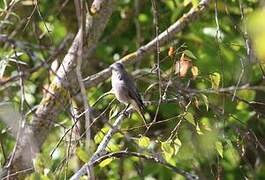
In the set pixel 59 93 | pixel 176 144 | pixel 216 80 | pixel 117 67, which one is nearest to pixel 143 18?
pixel 117 67

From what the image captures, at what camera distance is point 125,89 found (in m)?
4.50

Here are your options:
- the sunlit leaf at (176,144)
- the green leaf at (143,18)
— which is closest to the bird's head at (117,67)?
the sunlit leaf at (176,144)

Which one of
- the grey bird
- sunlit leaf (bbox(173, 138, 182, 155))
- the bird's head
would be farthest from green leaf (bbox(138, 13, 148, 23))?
sunlit leaf (bbox(173, 138, 182, 155))

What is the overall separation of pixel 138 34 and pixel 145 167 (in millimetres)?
976

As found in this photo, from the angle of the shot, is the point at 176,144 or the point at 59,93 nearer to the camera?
the point at 176,144

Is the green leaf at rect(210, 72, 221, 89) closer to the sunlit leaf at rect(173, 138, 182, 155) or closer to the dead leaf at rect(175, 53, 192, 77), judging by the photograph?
the dead leaf at rect(175, 53, 192, 77)

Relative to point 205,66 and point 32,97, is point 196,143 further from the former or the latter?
point 32,97

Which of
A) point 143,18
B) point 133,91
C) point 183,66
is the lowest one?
point 133,91

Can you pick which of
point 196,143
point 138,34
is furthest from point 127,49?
point 196,143

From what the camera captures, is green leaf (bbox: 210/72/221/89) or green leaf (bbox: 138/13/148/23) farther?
green leaf (bbox: 138/13/148/23)

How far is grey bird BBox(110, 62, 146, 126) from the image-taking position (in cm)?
409

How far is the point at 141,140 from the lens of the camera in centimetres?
302

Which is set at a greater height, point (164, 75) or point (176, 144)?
point (164, 75)

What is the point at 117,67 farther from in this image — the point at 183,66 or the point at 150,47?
the point at 183,66
